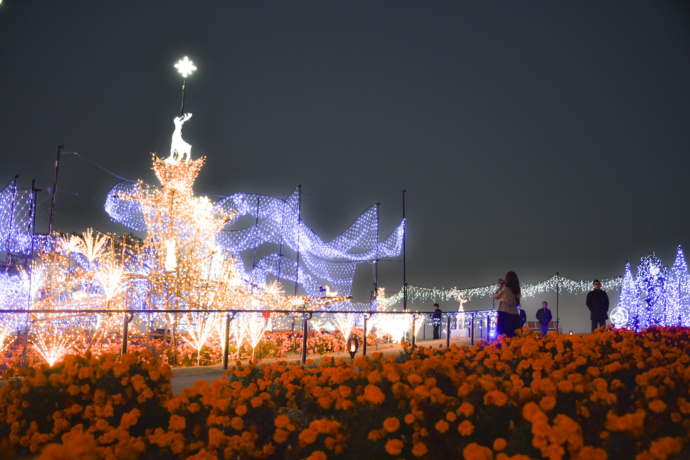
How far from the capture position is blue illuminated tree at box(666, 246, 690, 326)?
19.1m

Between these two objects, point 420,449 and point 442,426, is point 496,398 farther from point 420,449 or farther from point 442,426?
point 420,449

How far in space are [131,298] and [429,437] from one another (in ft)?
30.6

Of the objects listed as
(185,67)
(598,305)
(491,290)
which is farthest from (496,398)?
(491,290)

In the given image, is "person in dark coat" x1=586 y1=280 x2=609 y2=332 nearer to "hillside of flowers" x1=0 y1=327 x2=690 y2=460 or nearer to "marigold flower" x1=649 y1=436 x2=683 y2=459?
"hillside of flowers" x1=0 y1=327 x2=690 y2=460

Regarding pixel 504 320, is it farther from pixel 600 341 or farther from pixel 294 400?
pixel 294 400

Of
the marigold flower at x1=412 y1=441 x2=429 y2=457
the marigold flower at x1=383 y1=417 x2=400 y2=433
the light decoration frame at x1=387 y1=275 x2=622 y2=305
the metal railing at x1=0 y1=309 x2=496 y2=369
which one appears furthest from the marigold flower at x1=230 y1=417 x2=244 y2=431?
the light decoration frame at x1=387 y1=275 x2=622 y2=305

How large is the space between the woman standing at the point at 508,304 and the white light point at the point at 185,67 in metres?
8.41

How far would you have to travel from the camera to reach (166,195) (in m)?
10.7

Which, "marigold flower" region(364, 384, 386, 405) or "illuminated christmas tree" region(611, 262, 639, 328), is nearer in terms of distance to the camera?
"marigold flower" region(364, 384, 386, 405)

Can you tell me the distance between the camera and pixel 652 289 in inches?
727

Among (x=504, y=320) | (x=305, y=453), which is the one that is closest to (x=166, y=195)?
(x=504, y=320)

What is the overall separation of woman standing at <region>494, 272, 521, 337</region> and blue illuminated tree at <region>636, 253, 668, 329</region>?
35.4 feet

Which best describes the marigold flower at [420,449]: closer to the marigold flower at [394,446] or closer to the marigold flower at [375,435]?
the marigold flower at [394,446]

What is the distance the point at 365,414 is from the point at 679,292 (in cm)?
2031
